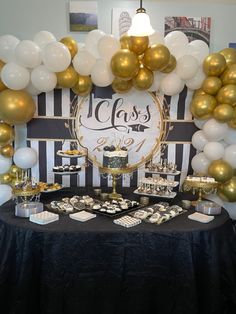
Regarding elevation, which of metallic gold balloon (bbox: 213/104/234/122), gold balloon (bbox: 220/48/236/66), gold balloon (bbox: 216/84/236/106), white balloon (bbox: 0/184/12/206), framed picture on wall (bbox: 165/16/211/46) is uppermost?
framed picture on wall (bbox: 165/16/211/46)

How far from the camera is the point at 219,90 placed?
8.50 ft

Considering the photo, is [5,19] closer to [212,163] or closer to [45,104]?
[45,104]

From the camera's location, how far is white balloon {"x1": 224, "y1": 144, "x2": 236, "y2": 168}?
8.86 feet

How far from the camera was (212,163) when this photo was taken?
2703mm

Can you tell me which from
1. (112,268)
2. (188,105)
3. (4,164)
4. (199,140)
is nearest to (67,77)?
(4,164)

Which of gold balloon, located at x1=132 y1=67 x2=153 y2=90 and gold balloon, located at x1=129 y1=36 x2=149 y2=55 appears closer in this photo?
gold balloon, located at x1=129 y1=36 x2=149 y2=55

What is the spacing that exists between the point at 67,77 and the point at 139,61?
0.61 meters

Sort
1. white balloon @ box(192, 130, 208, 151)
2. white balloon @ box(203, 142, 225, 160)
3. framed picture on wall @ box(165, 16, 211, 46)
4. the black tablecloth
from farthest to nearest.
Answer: framed picture on wall @ box(165, 16, 211, 46), white balloon @ box(192, 130, 208, 151), white balloon @ box(203, 142, 225, 160), the black tablecloth

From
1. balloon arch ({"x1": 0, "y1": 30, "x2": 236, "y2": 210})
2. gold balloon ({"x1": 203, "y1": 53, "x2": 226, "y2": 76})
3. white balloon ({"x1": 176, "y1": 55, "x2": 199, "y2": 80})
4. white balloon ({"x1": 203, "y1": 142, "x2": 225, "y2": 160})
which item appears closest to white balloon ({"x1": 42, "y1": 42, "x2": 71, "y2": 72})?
balloon arch ({"x1": 0, "y1": 30, "x2": 236, "y2": 210})

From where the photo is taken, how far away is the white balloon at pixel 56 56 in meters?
2.36

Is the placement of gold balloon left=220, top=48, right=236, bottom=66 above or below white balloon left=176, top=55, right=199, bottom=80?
above

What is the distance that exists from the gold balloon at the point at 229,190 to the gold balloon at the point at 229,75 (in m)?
0.86

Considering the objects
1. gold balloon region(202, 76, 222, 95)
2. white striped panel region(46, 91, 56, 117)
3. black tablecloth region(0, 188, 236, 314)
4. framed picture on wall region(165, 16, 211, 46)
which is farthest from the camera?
framed picture on wall region(165, 16, 211, 46)

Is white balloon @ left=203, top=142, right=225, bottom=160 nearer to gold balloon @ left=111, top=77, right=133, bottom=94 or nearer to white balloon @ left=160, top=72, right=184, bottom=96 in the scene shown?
white balloon @ left=160, top=72, right=184, bottom=96
